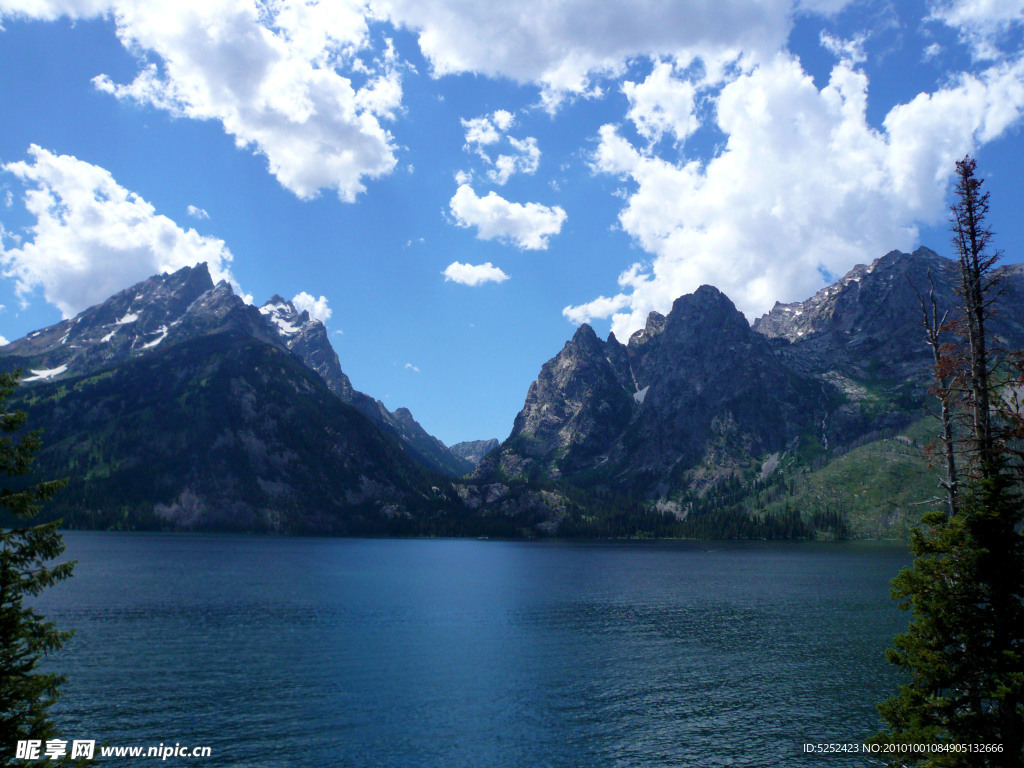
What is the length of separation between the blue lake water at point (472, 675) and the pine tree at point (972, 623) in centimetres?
2727

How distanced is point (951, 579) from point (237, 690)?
6357 centimetres

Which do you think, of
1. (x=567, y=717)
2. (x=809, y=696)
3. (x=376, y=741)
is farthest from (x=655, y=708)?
(x=376, y=741)

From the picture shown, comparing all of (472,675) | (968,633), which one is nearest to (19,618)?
(968,633)

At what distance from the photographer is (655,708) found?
2313 inches

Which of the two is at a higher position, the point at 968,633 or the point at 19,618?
the point at 19,618

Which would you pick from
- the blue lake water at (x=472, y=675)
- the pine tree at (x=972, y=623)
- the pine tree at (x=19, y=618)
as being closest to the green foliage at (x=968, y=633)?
the pine tree at (x=972, y=623)

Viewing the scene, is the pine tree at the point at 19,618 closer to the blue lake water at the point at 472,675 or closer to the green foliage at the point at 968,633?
the blue lake water at the point at 472,675

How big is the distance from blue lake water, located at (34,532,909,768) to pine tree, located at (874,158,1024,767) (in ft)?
89.5

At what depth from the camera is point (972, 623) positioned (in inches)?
951

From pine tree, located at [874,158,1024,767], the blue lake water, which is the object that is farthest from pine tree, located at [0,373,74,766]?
pine tree, located at [874,158,1024,767]

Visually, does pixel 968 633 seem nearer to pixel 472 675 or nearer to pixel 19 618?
pixel 19 618

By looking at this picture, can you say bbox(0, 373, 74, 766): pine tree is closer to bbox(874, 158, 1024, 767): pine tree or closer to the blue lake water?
the blue lake water

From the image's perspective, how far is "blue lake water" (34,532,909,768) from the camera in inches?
1950

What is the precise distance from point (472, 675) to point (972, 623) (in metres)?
57.3
